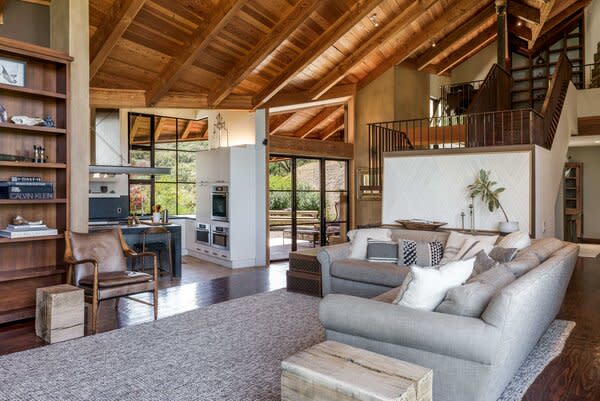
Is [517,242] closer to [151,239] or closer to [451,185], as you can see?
[451,185]

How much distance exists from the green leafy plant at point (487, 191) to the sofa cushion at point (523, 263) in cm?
282

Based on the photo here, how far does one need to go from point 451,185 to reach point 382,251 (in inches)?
93.3

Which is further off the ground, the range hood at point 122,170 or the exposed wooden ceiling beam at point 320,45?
the exposed wooden ceiling beam at point 320,45

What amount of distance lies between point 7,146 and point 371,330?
4.07m

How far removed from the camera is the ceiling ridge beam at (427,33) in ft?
27.0

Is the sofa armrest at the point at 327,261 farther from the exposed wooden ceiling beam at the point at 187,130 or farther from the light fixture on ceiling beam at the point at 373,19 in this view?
the exposed wooden ceiling beam at the point at 187,130

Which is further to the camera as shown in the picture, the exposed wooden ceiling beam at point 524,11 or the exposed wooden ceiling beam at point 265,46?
the exposed wooden ceiling beam at point 524,11

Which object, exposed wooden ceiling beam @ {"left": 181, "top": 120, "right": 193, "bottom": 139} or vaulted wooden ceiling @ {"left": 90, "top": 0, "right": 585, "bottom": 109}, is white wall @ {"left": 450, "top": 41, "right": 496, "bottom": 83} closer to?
vaulted wooden ceiling @ {"left": 90, "top": 0, "right": 585, "bottom": 109}

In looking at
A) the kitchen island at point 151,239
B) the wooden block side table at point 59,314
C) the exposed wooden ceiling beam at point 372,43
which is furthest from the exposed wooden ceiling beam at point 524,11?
the wooden block side table at point 59,314

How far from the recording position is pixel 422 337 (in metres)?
2.34

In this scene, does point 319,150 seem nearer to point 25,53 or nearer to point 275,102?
point 275,102

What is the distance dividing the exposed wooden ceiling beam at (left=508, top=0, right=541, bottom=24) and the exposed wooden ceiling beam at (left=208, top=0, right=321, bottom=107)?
19.4 feet

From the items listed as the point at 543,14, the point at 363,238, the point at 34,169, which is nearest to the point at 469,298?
the point at 363,238

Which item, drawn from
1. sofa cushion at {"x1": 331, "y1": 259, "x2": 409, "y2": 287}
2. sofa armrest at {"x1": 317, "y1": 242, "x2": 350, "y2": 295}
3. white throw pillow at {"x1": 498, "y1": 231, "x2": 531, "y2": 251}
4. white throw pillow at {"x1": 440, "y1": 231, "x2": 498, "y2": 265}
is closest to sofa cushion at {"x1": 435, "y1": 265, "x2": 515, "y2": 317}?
white throw pillow at {"x1": 498, "y1": 231, "x2": 531, "y2": 251}
